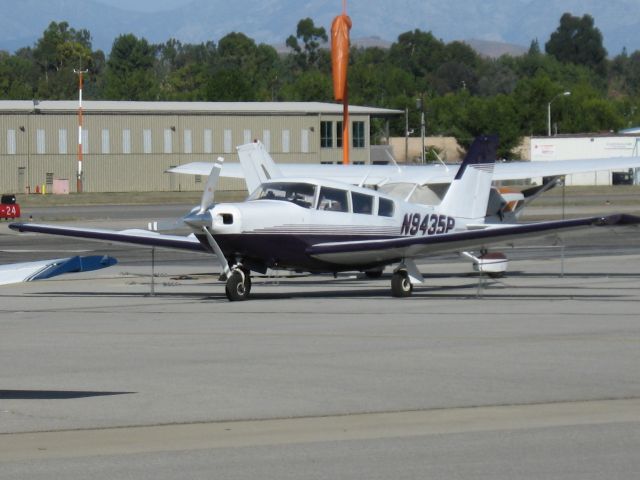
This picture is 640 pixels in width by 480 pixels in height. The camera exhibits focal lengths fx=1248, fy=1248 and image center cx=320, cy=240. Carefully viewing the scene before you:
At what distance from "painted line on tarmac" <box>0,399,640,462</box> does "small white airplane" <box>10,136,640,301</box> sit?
8.73 m

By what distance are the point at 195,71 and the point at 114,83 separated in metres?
43.1

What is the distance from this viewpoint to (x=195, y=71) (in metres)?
186

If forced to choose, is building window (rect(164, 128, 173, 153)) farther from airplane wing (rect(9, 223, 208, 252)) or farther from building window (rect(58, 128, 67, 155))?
airplane wing (rect(9, 223, 208, 252))

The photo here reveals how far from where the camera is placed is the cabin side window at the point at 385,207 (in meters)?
20.6

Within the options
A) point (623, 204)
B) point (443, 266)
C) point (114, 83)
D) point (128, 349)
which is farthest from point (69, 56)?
point (128, 349)

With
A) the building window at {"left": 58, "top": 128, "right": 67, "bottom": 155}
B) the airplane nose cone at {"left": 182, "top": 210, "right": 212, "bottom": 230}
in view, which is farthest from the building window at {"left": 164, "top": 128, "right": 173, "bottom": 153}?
the airplane nose cone at {"left": 182, "top": 210, "right": 212, "bottom": 230}

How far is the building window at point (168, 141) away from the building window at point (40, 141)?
337 inches

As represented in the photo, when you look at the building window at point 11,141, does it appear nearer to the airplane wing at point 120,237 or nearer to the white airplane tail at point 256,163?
the white airplane tail at point 256,163

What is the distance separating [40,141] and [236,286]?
66720mm

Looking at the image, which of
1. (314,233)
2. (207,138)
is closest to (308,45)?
(207,138)

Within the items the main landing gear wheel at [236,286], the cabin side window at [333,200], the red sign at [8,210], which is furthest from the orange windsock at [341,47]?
the main landing gear wheel at [236,286]

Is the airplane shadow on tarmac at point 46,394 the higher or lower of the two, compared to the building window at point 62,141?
lower

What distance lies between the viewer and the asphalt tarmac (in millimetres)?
7992

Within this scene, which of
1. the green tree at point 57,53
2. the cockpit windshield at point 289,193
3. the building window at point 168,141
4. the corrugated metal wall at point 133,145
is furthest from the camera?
the green tree at point 57,53
